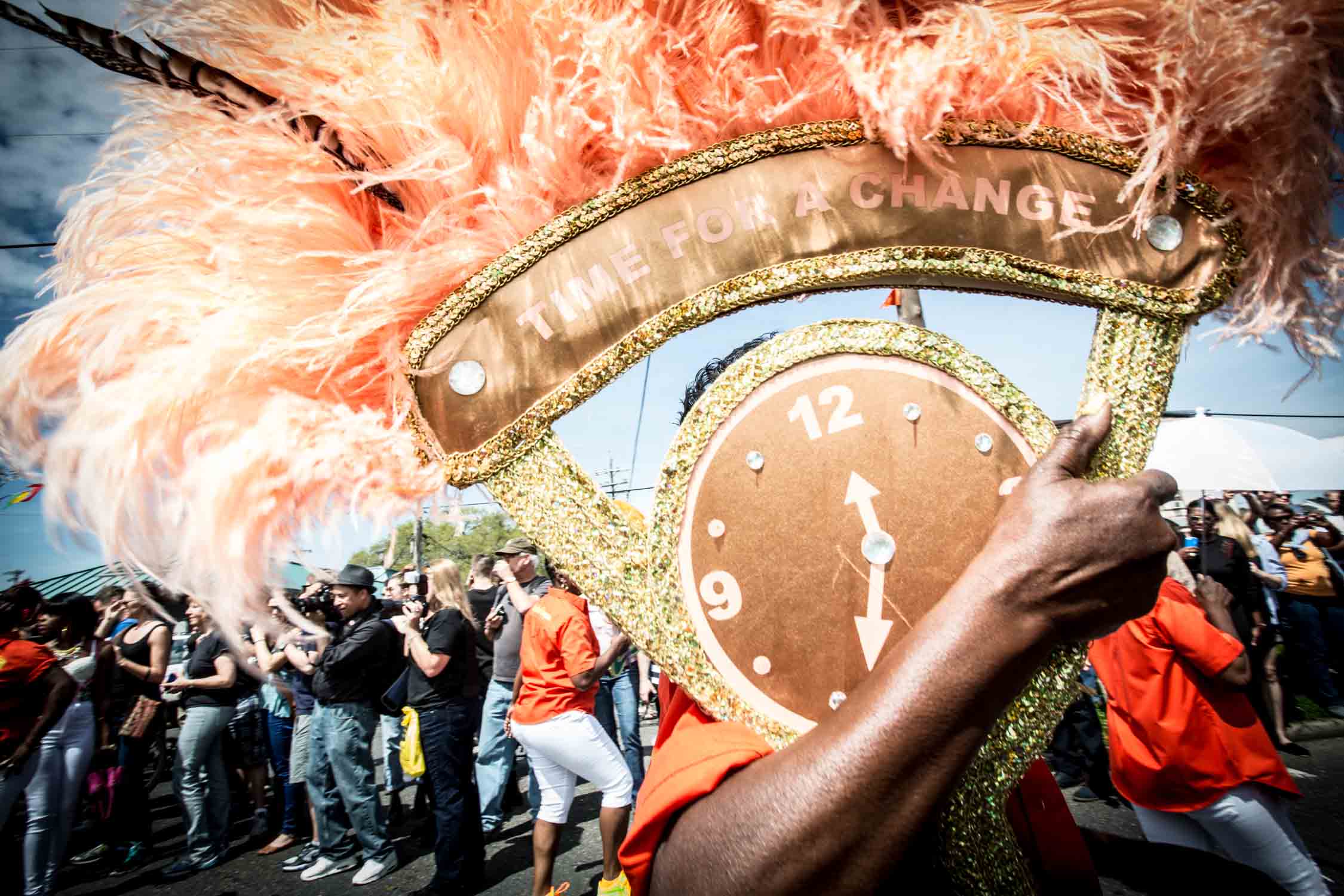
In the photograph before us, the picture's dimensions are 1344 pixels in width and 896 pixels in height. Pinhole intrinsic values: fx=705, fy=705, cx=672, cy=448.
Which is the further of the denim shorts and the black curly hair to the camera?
the denim shorts

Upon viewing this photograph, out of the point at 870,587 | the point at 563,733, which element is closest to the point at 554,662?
the point at 563,733

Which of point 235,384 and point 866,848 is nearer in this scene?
point 866,848

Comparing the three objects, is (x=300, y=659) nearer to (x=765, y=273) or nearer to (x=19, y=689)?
(x=19, y=689)

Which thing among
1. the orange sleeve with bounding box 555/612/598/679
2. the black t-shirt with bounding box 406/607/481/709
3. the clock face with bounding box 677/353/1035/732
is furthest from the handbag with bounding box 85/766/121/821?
the clock face with bounding box 677/353/1035/732

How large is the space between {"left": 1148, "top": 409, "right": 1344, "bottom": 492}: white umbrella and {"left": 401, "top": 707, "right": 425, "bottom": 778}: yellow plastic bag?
576 centimetres

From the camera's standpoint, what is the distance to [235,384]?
3.59 ft

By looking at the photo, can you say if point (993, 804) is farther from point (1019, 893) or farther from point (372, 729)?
point (372, 729)

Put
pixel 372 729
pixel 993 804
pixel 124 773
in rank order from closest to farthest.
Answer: pixel 993 804
pixel 372 729
pixel 124 773

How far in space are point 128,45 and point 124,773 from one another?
6.44m

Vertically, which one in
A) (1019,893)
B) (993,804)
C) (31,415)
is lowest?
(1019,893)

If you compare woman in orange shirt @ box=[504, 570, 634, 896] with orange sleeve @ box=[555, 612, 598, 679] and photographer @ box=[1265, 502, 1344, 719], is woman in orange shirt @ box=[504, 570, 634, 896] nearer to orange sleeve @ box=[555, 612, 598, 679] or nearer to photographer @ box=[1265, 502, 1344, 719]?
orange sleeve @ box=[555, 612, 598, 679]

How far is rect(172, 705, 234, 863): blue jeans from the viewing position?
5109 mm

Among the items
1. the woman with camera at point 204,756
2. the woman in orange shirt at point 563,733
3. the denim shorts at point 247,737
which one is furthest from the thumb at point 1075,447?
the denim shorts at point 247,737

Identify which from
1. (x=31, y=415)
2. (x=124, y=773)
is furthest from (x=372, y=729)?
(x=31, y=415)
